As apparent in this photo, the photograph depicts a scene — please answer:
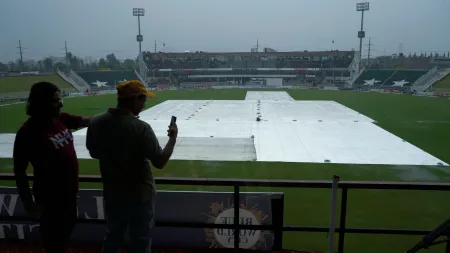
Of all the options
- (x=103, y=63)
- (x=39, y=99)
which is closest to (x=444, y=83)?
(x=103, y=63)

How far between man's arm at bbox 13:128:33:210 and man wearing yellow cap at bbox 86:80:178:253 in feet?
1.08

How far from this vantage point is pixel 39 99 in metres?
1.91

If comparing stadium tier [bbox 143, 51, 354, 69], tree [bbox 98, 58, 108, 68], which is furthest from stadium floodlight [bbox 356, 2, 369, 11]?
tree [bbox 98, 58, 108, 68]

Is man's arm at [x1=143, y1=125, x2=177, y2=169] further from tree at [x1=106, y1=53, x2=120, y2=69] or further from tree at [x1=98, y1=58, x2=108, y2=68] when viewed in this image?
tree at [x1=98, y1=58, x2=108, y2=68]

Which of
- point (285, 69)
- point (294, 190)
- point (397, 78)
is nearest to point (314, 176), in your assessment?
point (294, 190)

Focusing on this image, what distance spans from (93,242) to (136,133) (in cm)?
181

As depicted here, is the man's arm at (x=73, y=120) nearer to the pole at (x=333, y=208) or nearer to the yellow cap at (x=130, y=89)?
the yellow cap at (x=130, y=89)

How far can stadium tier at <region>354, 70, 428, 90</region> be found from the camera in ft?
156

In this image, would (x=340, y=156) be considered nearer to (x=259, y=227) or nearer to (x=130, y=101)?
(x=259, y=227)

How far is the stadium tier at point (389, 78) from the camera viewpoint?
156 ft

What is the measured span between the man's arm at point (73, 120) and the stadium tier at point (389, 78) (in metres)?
49.0

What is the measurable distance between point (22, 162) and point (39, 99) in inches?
14.0

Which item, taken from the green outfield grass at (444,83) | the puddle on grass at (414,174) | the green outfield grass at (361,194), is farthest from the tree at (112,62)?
the green outfield grass at (444,83)

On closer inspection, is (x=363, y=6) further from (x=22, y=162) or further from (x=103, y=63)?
(x=22, y=162)
